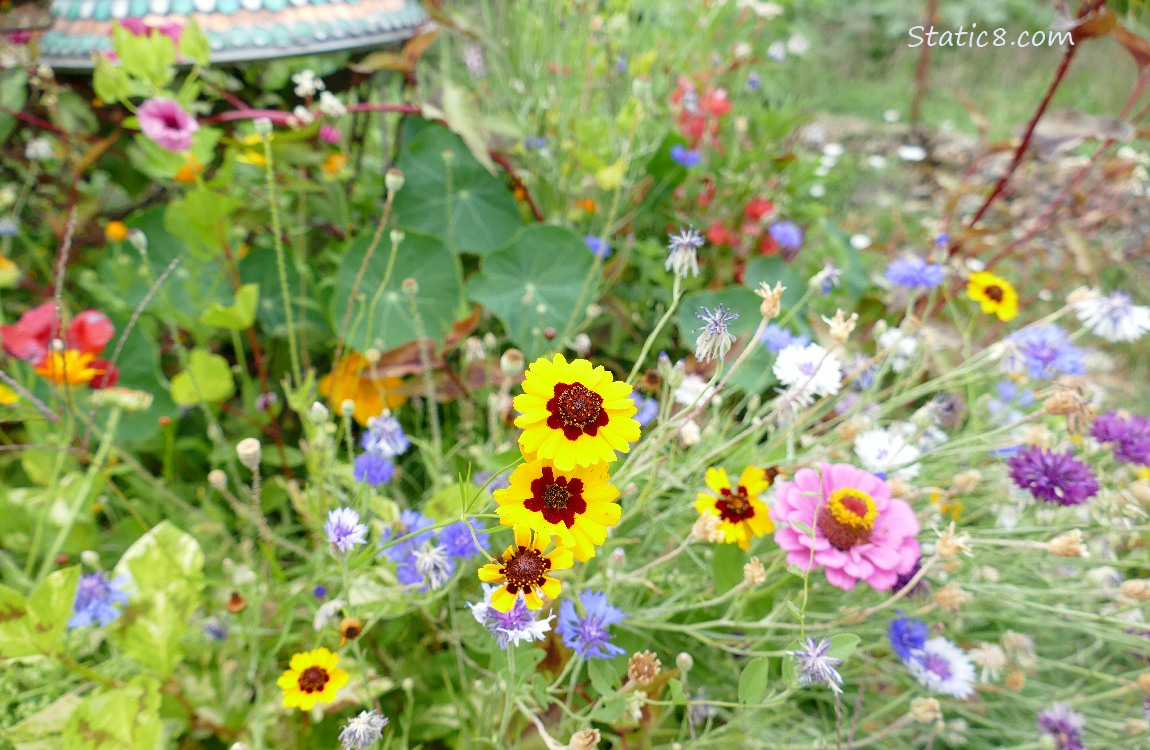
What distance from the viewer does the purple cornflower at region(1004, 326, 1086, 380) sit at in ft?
3.23

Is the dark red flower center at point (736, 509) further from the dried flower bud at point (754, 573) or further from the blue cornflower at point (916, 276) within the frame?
the blue cornflower at point (916, 276)

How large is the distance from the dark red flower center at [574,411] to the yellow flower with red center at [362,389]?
670 mm

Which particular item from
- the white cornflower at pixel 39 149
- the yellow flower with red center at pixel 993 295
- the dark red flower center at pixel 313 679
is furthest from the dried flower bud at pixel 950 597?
the white cornflower at pixel 39 149

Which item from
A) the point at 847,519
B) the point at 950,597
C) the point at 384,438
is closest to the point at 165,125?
the point at 384,438

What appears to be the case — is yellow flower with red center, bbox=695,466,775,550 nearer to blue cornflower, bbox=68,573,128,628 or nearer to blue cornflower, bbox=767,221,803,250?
blue cornflower, bbox=68,573,128,628

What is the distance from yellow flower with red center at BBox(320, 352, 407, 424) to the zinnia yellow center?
27.8 inches

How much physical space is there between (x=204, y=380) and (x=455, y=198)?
1.98 ft

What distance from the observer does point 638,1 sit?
1.96 meters

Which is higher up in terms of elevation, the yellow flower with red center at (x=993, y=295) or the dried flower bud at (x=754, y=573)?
the yellow flower with red center at (x=993, y=295)

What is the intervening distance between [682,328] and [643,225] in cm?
47

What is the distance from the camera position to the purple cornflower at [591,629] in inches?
25.7

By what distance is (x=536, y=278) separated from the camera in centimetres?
126

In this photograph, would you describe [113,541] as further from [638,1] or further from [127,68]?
[638,1]

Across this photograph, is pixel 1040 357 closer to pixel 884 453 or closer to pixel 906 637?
pixel 884 453
